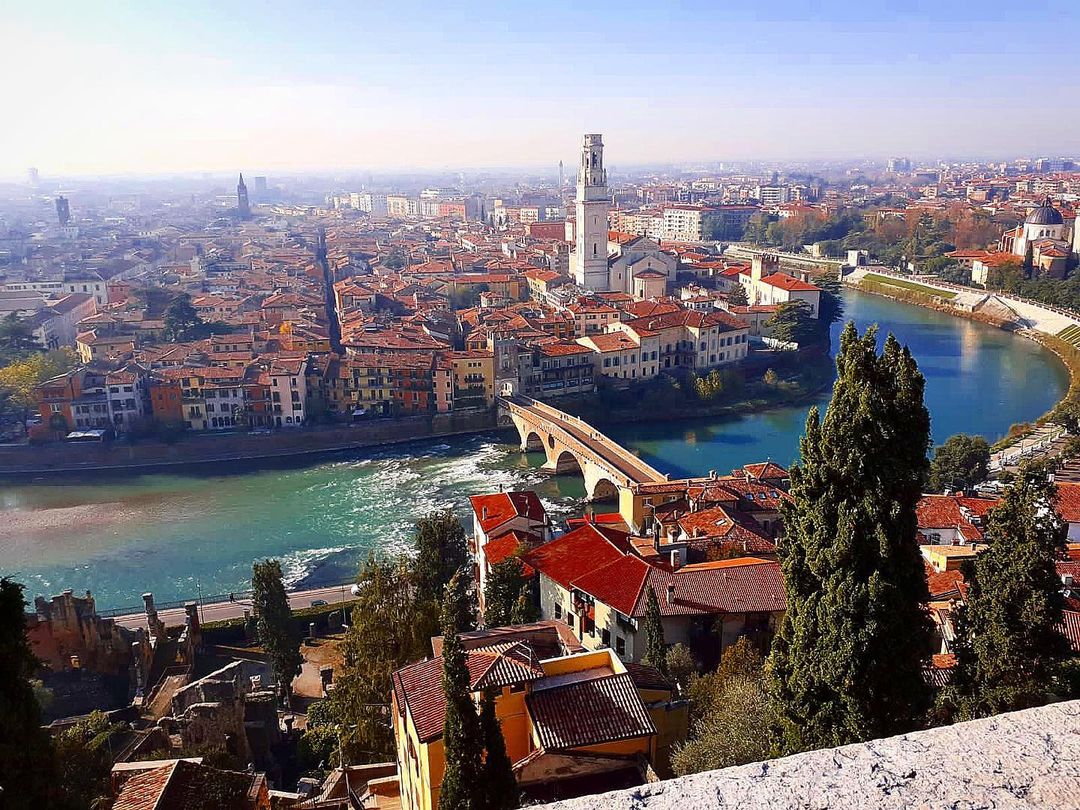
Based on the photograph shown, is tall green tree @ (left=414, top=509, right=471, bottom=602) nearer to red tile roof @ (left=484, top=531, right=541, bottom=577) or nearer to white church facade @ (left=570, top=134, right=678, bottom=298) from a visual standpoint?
red tile roof @ (left=484, top=531, right=541, bottom=577)

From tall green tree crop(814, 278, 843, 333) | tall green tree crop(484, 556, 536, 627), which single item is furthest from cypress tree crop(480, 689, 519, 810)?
tall green tree crop(814, 278, 843, 333)

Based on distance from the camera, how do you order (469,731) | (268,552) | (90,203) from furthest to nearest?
(90,203), (268,552), (469,731)

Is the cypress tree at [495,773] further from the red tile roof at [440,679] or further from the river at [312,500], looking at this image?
the river at [312,500]

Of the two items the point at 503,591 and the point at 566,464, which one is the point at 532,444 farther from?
the point at 503,591

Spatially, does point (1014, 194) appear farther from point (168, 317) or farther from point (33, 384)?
point (33, 384)

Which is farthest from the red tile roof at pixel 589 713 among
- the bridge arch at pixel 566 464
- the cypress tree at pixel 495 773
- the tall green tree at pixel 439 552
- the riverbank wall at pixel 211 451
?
the riverbank wall at pixel 211 451

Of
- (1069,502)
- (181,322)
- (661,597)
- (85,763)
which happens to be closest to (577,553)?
(661,597)

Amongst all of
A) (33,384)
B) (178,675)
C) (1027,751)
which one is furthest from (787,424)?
(1027,751)

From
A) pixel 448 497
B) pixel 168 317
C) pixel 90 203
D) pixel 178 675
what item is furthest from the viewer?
pixel 90 203
